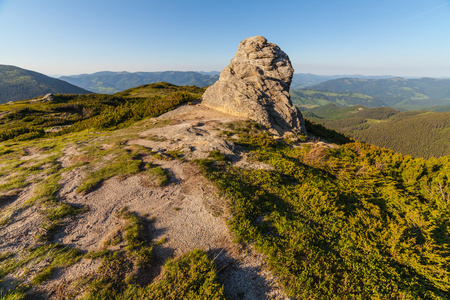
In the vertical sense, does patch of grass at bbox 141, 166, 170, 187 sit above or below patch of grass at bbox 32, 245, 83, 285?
above

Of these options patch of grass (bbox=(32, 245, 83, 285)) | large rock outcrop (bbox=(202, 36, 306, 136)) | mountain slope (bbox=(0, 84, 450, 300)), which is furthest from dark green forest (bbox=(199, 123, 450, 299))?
large rock outcrop (bbox=(202, 36, 306, 136))

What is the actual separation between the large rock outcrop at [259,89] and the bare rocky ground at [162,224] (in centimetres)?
1581

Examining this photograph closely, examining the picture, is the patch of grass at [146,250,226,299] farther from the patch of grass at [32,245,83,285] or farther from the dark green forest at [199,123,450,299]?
the patch of grass at [32,245,83,285]

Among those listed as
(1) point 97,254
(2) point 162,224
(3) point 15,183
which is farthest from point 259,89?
(3) point 15,183

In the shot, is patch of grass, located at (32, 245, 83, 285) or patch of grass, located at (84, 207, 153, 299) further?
patch of grass, located at (32, 245, 83, 285)

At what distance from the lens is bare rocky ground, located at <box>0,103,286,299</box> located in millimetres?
8438

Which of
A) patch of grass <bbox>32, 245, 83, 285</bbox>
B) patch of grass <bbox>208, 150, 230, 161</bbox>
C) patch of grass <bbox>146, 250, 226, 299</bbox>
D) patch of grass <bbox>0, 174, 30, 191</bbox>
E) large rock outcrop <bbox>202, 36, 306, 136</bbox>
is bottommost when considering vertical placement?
patch of grass <bbox>146, 250, 226, 299</bbox>

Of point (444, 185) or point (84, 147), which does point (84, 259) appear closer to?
point (84, 147)

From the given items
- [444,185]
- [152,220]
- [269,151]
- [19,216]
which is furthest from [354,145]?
[19,216]

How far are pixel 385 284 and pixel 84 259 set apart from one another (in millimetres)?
14610

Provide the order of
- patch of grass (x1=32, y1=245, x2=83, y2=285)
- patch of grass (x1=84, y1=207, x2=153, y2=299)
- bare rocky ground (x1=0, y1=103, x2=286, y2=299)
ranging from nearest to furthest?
patch of grass (x1=84, y1=207, x2=153, y2=299), patch of grass (x1=32, y1=245, x2=83, y2=285), bare rocky ground (x1=0, y1=103, x2=286, y2=299)

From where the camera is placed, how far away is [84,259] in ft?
29.4

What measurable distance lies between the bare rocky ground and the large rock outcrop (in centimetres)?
1581

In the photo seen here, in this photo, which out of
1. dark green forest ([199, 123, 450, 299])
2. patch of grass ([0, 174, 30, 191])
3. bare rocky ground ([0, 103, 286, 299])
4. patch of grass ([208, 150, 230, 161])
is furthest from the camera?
patch of grass ([208, 150, 230, 161])
